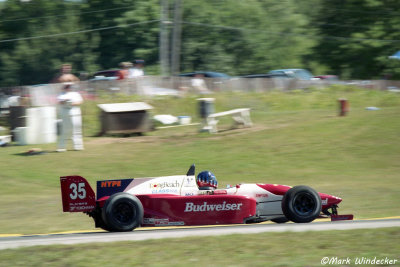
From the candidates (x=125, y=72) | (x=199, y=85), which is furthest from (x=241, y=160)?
(x=199, y=85)

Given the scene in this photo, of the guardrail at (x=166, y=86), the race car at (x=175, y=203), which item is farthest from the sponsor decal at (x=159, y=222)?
the guardrail at (x=166, y=86)

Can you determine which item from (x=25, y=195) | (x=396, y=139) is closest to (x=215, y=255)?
(x=25, y=195)

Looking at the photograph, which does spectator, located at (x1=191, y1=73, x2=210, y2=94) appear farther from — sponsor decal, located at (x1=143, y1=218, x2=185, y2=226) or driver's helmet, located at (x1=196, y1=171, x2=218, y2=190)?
sponsor decal, located at (x1=143, y1=218, x2=185, y2=226)

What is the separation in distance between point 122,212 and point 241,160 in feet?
24.5

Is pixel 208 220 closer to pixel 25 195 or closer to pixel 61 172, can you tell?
pixel 25 195

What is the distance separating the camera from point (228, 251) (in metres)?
7.08

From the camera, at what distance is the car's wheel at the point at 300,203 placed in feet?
29.1

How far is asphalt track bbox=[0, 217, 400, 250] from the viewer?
26.4 ft

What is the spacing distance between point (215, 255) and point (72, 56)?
41990 mm

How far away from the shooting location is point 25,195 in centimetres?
1298

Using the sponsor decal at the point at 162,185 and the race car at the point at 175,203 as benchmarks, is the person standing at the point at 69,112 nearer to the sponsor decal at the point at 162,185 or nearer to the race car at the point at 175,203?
the race car at the point at 175,203

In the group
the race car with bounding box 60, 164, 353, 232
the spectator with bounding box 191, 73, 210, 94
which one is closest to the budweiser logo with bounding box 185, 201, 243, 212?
the race car with bounding box 60, 164, 353, 232

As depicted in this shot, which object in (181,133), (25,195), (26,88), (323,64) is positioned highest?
(323,64)

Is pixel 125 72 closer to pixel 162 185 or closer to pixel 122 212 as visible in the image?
pixel 162 185
